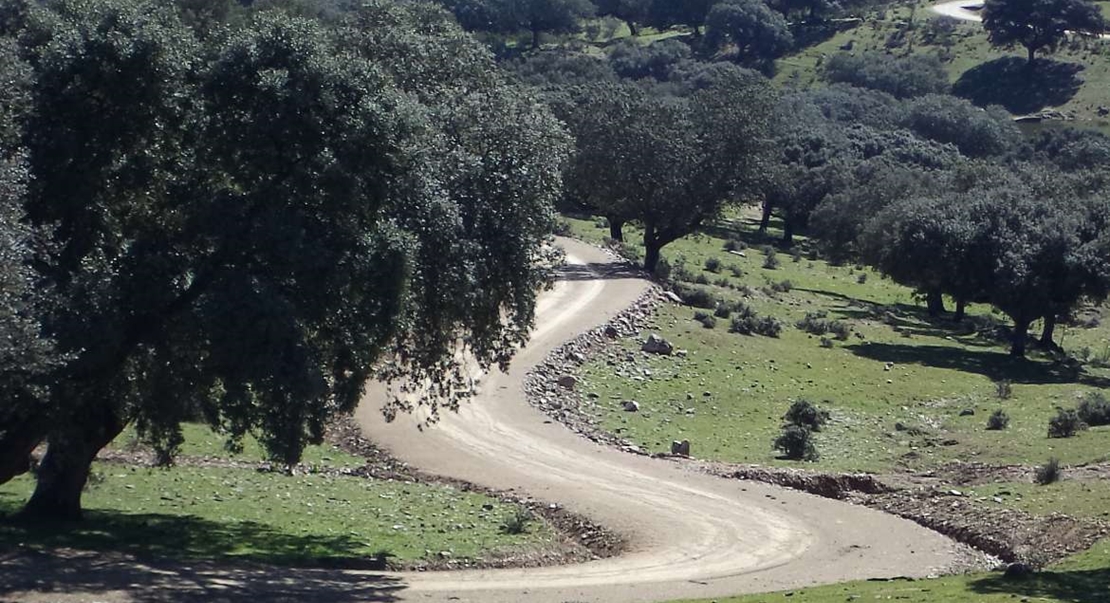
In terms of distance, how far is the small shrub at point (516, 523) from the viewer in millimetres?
30438

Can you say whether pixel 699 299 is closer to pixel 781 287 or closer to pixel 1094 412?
pixel 781 287

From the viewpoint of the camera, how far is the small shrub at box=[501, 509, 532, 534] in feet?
99.9

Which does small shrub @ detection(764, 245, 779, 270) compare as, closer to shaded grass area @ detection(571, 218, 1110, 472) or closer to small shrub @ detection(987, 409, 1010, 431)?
shaded grass area @ detection(571, 218, 1110, 472)

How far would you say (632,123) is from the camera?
233 ft

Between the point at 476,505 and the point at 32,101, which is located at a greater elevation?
the point at 32,101

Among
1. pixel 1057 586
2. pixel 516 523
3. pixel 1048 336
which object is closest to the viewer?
pixel 1057 586

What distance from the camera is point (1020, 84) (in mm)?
161875

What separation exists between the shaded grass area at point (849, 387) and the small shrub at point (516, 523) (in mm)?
10634

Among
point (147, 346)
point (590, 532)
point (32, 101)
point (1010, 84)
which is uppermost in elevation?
point (1010, 84)

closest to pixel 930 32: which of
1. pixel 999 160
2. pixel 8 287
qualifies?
pixel 999 160

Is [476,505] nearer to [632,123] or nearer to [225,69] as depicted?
[225,69]

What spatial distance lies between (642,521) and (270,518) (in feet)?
26.8

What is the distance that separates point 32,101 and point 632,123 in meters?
50.6

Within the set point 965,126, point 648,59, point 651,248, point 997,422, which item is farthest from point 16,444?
point 648,59
